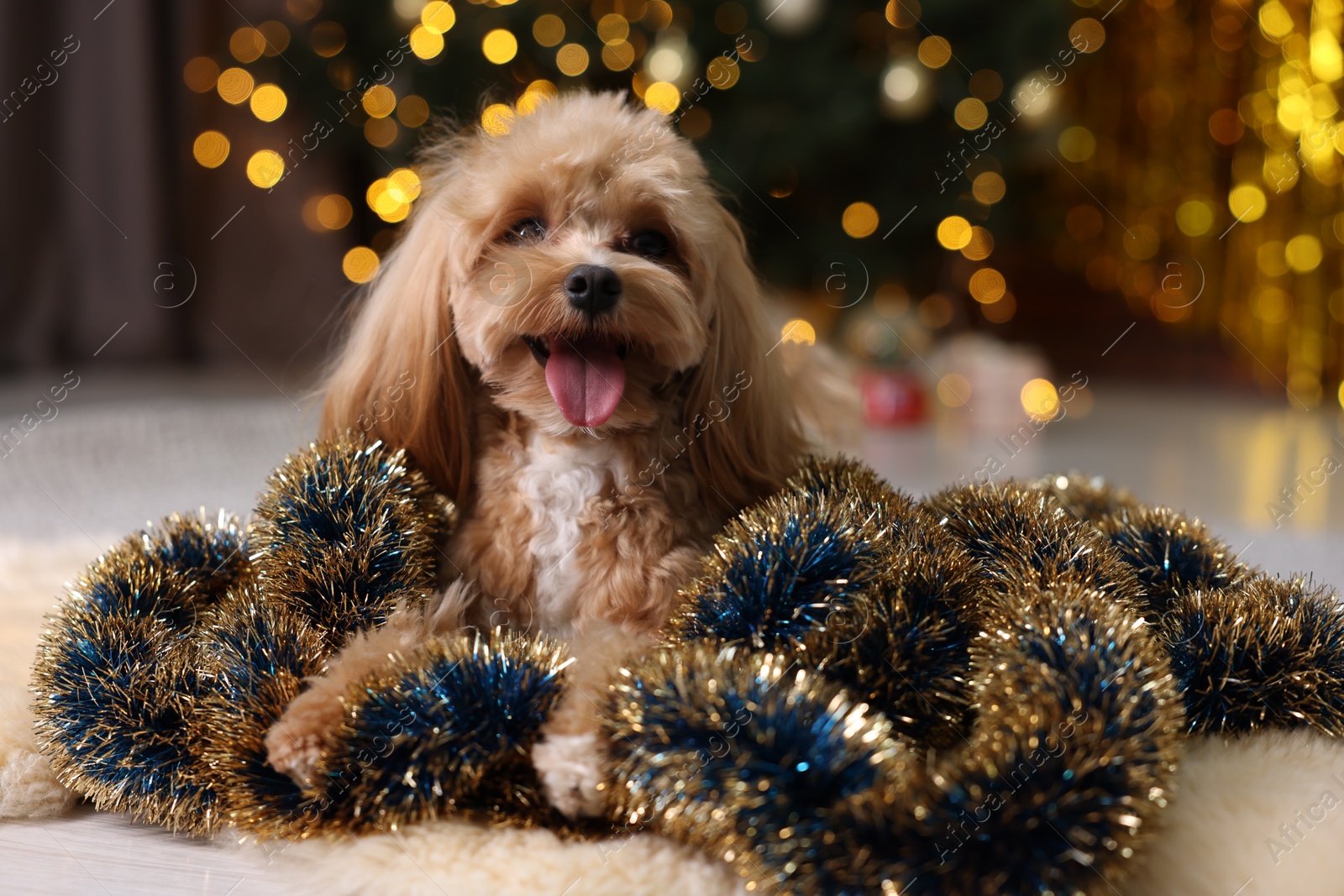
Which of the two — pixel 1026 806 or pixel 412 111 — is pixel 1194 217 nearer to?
pixel 412 111

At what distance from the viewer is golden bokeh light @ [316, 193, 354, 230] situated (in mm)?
3990

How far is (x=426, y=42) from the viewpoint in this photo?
3082mm

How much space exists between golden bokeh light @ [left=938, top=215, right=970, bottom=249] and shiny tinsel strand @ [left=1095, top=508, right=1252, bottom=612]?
8.42ft

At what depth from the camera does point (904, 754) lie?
89cm

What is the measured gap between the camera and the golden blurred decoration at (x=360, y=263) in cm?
375

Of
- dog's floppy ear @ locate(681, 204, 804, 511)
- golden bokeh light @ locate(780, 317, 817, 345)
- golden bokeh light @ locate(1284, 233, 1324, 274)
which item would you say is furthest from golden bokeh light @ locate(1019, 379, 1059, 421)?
dog's floppy ear @ locate(681, 204, 804, 511)

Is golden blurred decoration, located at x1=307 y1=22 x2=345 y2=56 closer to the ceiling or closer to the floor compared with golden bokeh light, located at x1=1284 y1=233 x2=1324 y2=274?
closer to the floor

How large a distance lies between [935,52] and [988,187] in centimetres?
56

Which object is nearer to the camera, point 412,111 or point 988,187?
point 412,111

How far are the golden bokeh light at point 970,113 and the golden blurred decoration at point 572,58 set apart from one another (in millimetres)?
1235

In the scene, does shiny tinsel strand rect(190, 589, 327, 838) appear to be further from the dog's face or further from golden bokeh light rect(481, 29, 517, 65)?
golden bokeh light rect(481, 29, 517, 65)

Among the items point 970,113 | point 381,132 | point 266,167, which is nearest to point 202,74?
point 266,167

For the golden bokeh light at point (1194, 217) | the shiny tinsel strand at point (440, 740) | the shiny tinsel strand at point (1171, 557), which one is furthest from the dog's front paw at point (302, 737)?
the golden bokeh light at point (1194, 217)

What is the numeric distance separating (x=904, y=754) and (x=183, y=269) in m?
4.23
